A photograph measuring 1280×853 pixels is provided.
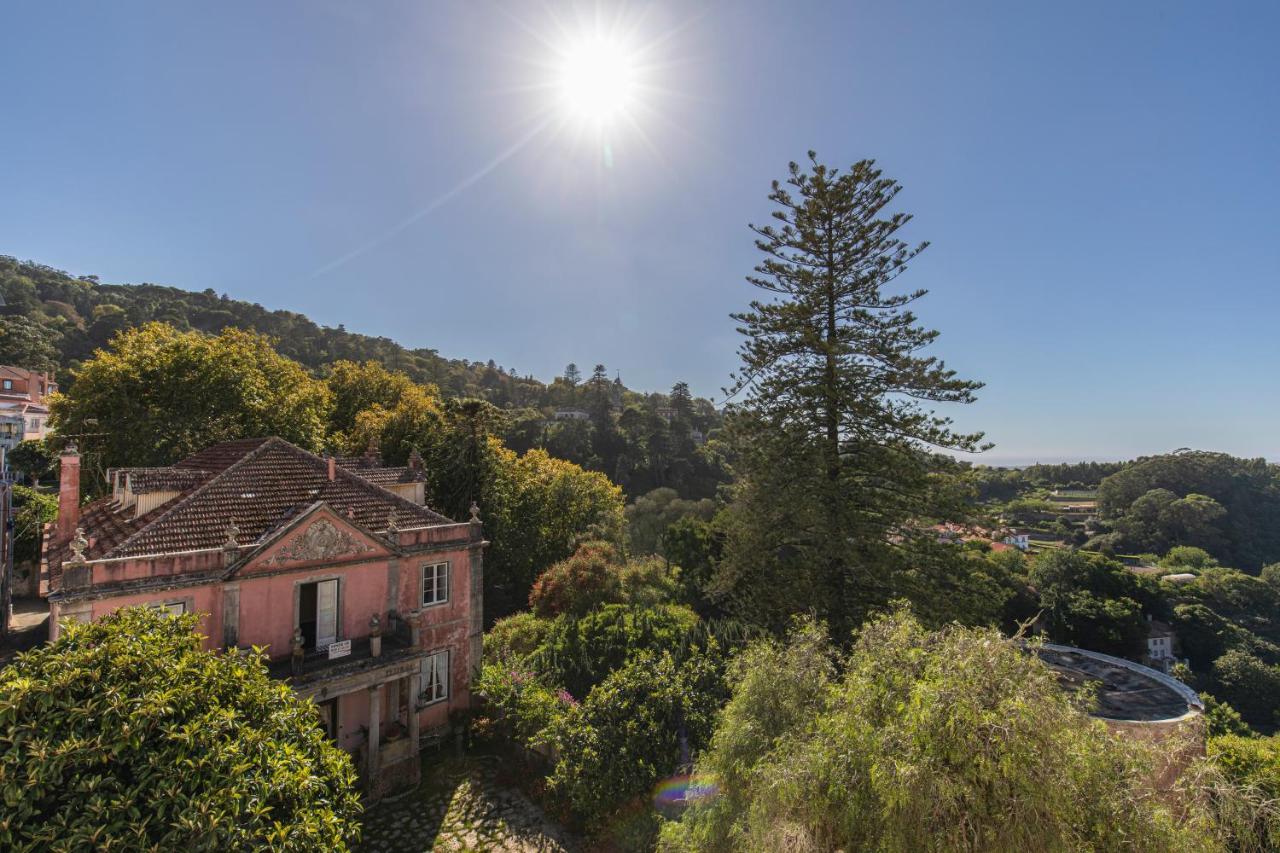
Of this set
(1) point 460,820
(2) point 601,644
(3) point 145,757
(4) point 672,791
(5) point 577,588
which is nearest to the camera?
(3) point 145,757

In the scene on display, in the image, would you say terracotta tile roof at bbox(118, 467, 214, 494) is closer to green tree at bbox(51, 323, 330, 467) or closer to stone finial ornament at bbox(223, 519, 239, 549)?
stone finial ornament at bbox(223, 519, 239, 549)

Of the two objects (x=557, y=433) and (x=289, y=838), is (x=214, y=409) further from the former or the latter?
(x=557, y=433)

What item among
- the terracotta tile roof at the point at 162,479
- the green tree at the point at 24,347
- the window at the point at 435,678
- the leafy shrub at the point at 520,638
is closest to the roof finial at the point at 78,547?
the terracotta tile roof at the point at 162,479

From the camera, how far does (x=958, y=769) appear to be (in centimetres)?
397

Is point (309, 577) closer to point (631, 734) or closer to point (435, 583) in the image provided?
point (435, 583)

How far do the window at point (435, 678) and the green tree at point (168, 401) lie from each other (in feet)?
54.5

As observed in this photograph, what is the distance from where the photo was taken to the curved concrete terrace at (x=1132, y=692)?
48.6 ft

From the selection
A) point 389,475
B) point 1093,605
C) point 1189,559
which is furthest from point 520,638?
point 1189,559

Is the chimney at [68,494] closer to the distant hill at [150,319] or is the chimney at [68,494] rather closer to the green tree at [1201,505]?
the distant hill at [150,319]

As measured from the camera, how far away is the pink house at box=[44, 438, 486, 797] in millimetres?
10578

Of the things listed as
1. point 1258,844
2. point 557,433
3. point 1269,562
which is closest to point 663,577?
point 1258,844

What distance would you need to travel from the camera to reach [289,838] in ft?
18.7

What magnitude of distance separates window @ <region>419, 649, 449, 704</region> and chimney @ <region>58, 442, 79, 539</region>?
26.8ft

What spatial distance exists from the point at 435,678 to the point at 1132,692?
21329mm
